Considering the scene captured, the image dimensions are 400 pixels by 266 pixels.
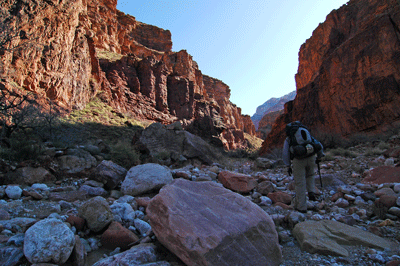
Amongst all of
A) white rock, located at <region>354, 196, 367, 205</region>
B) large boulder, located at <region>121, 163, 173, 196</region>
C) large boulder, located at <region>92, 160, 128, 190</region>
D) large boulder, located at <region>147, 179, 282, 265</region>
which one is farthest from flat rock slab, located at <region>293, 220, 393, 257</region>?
large boulder, located at <region>92, 160, 128, 190</region>

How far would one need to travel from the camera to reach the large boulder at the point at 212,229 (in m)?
1.75

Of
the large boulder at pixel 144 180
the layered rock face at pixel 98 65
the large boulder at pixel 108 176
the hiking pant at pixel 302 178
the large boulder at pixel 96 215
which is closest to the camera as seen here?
the large boulder at pixel 96 215

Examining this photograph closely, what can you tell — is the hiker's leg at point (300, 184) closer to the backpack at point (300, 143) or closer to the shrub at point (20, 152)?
the backpack at point (300, 143)

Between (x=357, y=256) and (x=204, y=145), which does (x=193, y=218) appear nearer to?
(x=357, y=256)

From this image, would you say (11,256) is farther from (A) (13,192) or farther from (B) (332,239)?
(B) (332,239)

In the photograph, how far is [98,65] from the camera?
25938 millimetres

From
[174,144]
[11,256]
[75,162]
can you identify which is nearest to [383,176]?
[11,256]

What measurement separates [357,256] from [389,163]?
528 cm

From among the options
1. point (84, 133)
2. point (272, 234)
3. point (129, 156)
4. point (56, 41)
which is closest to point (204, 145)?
point (129, 156)

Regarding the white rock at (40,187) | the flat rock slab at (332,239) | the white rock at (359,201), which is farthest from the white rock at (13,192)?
the white rock at (359,201)

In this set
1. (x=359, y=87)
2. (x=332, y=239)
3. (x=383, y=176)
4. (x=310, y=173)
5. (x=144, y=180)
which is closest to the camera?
(x=332, y=239)

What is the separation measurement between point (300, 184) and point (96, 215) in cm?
330

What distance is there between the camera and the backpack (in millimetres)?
3863

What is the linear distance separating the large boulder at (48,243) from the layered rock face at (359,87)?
1588 centimetres
